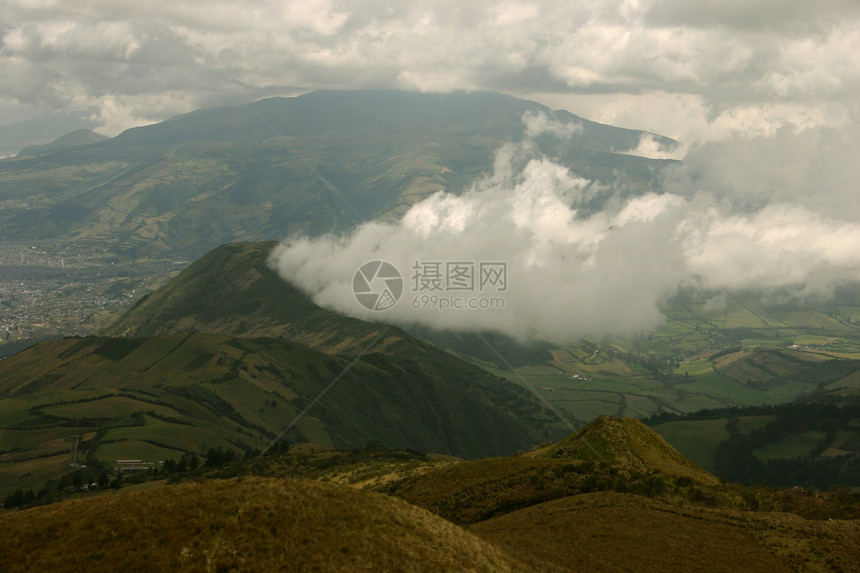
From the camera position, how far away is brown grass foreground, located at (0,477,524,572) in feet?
94.6

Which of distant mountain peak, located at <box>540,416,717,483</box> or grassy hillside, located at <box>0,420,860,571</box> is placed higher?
grassy hillside, located at <box>0,420,860,571</box>

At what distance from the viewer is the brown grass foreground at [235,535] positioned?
28.8m

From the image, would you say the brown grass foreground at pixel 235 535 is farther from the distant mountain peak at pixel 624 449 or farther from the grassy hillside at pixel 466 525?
the distant mountain peak at pixel 624 449

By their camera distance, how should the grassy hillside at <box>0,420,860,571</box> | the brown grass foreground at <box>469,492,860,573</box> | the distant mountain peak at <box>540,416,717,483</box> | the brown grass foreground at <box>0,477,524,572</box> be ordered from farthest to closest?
1. the distant mountain peak at <box>540,416,717,483</box>
2. the brown grass foreground at <box>469,492,860,573</box>
3. the grassy hillside at <box>0,420,860,571</box>
4. the brown grass foreground at <box>0,477,524,572</box>

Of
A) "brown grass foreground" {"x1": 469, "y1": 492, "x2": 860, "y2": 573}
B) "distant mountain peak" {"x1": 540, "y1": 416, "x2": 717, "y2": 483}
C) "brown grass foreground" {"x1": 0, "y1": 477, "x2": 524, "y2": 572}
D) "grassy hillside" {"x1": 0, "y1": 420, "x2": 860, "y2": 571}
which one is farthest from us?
"distant mountain peak" {"x1": 540, "y1": 416, "x2": 717, "y2": 483}

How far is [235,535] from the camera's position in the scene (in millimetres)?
31234

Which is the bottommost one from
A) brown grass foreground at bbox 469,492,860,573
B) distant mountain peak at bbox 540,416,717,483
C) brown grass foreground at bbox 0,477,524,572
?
distant mountain peak at bbox 540,416,717,483

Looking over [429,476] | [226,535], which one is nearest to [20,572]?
[226,535]

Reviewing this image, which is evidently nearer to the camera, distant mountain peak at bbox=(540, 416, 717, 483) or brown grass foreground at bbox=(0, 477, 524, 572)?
brown grass foreground at bbox=(0, 477, 524, 572)

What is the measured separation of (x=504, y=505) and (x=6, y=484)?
139800 millimetres

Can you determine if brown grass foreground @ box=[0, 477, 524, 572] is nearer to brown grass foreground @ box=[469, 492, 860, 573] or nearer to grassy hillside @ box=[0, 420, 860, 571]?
grassy hillside @ box=[0, 420, 860, 571]

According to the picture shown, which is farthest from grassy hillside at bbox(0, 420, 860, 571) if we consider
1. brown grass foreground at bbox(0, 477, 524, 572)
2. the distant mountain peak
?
the distant mountain peak

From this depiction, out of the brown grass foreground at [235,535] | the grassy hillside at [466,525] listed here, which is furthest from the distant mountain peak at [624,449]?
the brown grass foreground at [235,535]

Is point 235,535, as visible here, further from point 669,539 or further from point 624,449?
point 624,449
